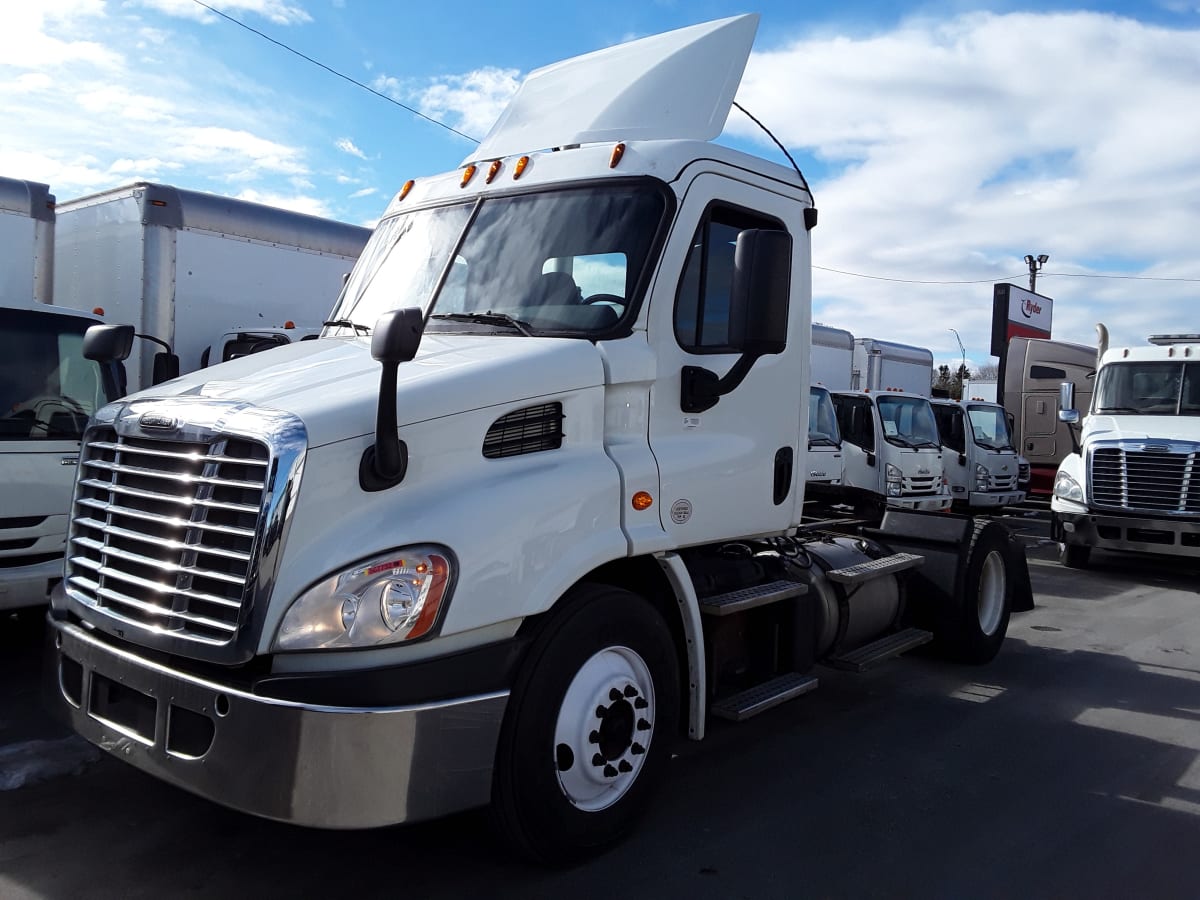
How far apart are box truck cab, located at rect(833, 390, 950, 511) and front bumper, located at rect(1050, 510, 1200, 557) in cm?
251

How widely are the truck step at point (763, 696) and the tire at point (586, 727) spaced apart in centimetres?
39

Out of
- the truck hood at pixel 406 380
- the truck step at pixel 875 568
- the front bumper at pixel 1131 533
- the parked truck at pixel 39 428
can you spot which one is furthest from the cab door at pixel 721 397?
the front bumper at pixel 1131 533

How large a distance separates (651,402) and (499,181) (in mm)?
1370

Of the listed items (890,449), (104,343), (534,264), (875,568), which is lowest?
(875,568)

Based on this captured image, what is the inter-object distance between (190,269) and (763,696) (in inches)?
312

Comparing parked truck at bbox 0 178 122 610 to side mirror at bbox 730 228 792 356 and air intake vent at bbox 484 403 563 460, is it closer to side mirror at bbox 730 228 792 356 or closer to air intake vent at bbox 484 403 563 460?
air intake vent at bbox 484 403 563 460

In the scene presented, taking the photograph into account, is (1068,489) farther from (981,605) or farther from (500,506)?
(500,506)

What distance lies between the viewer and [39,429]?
6402 mm

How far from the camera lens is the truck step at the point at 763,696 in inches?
172

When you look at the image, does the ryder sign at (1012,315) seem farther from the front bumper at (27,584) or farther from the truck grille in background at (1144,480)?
the front bumper at (27,584)

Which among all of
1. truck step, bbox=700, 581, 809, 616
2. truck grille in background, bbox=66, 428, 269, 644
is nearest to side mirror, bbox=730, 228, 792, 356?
truck step, bbox=700, 581, 809, 616

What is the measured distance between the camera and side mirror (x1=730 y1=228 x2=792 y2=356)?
396 centimetres

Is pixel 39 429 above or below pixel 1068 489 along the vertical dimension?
above

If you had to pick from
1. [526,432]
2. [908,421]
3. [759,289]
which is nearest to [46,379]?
[526,432]
